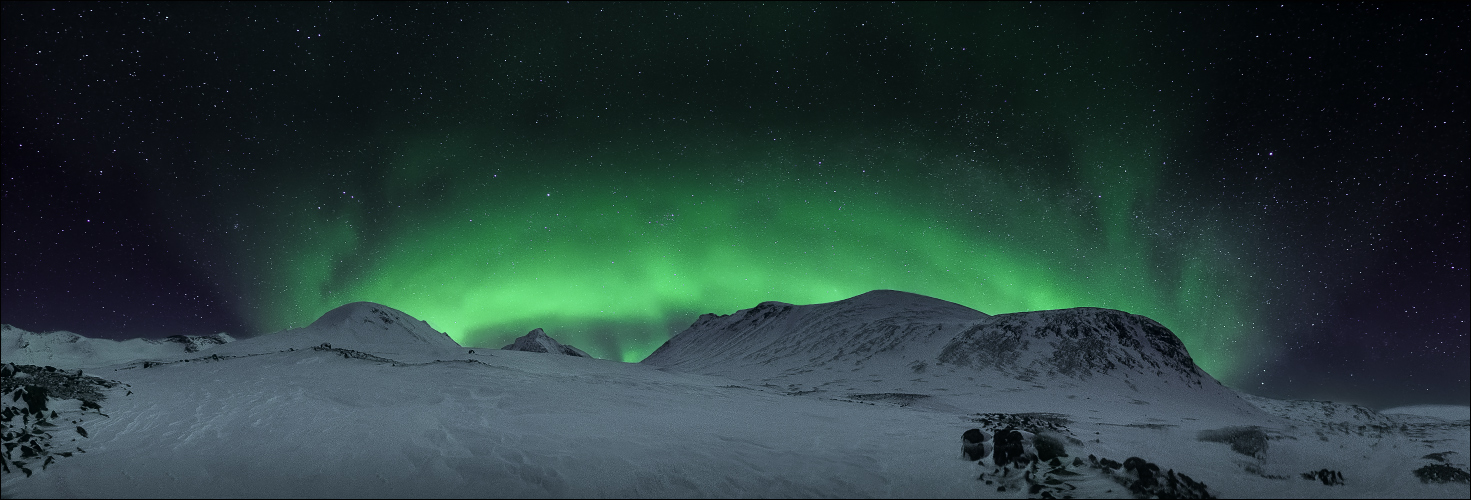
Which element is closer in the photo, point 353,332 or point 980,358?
point 980,358

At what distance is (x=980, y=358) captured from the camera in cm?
6331

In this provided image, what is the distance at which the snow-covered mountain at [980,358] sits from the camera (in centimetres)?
5344

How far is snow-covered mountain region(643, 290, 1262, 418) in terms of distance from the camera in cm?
5344

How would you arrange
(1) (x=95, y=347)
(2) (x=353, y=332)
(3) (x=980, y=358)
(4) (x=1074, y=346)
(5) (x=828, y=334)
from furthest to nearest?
(5) (x=828, y=334) → (2) (x=353, y=332) → (1) (x=95, y=347) → (4) (x=1074, y=346) → (3) (x=980, y=358)

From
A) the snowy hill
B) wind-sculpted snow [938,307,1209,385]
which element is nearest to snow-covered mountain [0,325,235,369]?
the snowy hill

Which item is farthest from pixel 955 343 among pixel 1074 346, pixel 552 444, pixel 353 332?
pixel 353 332

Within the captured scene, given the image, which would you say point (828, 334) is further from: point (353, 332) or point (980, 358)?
point (353, 332)

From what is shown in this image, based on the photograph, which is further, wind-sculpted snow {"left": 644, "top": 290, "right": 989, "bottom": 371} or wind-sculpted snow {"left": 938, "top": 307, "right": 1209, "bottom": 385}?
wind-sculpted snow {"left": 644, "top": 290, "right": 989, "bottom": 371}

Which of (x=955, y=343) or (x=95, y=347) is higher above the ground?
(x=955, y=343)

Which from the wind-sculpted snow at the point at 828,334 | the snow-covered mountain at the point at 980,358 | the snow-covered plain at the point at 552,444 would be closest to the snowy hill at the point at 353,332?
the wind-sculpted snow at the point at 828,334

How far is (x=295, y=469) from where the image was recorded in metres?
8.39

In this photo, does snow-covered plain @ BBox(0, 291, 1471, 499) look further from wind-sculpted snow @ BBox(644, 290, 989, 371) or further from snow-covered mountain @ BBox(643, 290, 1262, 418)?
wind-sculpted snow @ BBox(644, 290, 989, 371)

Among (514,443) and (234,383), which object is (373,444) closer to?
(514,443)

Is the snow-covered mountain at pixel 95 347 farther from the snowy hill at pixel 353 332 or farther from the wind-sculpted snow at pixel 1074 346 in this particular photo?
the wind-sculpted snow at pixel 1074 346
